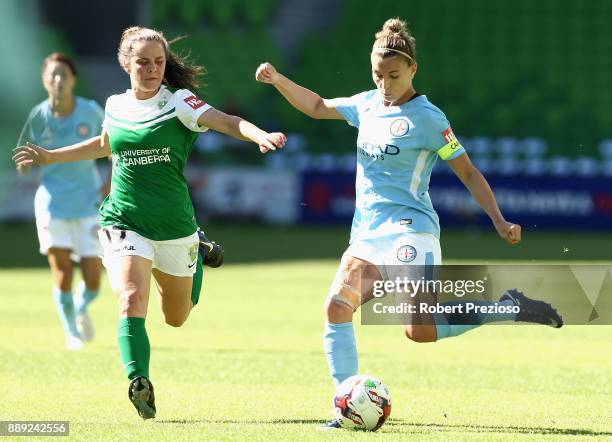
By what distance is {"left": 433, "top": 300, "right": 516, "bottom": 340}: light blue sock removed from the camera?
761cm

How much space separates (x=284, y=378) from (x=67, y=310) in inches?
105

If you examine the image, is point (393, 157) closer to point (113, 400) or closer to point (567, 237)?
point (113, 400)

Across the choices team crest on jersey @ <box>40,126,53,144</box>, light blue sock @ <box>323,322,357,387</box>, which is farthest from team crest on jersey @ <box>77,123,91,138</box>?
light blue sock @ <box>323,322,357,387</box>

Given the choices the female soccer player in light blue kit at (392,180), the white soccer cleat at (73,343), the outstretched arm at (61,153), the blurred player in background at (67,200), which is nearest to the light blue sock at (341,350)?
the female soccer player in light blue kit at (392,180)

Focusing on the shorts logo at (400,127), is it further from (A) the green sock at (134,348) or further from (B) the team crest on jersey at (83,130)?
(B) the team crest on jersey at (83,130)

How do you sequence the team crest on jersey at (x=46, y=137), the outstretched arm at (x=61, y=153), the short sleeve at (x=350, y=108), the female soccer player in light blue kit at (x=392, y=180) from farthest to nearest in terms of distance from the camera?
1. the team crest on jersey at (x=46, y=137)
2. the outstretched arm at (x=61, y=153)
3. the short sleeve at (x=350, y=108)
4. the female soccer player in light blue kit at (x=392, y=180)

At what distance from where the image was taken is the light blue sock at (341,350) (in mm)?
7031

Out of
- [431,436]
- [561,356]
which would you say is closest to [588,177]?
[561,356]

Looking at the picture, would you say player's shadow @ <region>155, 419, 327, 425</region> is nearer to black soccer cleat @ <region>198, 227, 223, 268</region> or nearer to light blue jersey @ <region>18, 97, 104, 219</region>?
black soccer cleat @ <region>198, 227, 223, 268</region>

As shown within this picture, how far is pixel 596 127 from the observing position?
29.0 meters

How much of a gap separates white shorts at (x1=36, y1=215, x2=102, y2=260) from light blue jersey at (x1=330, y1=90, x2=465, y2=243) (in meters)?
4.42

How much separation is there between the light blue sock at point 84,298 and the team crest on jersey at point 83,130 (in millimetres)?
1284

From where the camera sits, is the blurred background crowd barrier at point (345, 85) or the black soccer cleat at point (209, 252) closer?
the black soccer cleat at point (209, 252)

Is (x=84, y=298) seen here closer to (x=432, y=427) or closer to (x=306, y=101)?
(x=306, y=101)
